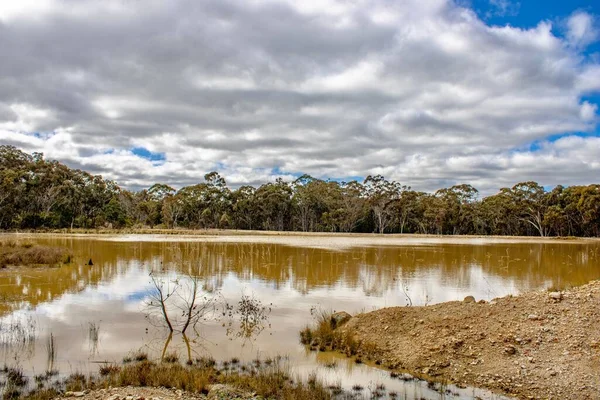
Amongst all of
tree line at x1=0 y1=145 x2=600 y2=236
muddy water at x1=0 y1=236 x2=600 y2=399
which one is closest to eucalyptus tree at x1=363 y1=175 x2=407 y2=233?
tree line at x1=0 y1=145 x2=600 y2=236

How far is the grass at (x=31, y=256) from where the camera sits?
2181cm

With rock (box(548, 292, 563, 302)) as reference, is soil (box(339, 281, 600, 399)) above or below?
below

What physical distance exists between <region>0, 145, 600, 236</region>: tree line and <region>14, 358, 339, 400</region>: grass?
69.4 metres

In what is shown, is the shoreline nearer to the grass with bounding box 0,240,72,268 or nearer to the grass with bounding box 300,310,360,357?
the grass with bounding box 0,240,72,268

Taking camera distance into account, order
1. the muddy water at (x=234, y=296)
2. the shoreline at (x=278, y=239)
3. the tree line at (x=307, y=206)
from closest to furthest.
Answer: the muddy water at (x=234, y=296), the shoreline at (x=278, y=239), the tree line at (x=307, y=206)

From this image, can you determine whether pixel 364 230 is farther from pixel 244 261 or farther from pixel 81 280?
pixel 81 280

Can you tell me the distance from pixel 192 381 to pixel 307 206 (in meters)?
77.7

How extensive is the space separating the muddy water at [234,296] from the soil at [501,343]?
2.46 ft

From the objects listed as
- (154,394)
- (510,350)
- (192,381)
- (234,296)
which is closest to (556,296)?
(510,350)

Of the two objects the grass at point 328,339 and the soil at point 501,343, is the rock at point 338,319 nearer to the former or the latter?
the grass at point 328,339

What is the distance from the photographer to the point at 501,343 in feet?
29.0

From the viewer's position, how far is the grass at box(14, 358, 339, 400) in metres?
6.92

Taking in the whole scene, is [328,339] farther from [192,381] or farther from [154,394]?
[154,394]

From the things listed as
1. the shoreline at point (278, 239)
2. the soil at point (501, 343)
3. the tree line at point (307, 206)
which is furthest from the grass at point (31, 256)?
the tree line at point (307, 206)
